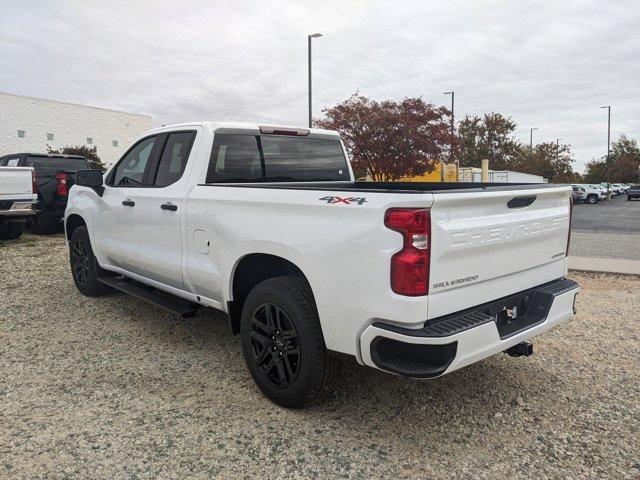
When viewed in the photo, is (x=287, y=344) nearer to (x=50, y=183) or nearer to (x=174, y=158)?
(x=174, y=158)

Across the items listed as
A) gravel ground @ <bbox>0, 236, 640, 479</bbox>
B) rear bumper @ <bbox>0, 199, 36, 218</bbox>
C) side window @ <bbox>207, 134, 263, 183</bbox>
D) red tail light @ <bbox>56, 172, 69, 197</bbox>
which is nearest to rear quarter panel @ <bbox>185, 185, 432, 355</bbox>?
side window @ <bbox>207, 134, 263, 183</bbox>

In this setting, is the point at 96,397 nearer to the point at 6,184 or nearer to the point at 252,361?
the point at 252,361

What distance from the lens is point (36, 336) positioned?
4.86 meters

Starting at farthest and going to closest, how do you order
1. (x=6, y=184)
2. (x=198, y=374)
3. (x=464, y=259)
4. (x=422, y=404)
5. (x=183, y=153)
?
1. (x=6, y=184)
2. (x=183, y=153)
3. (x=198, y=374)
4. (x=422, y=404)
5. (x=464, y=259)

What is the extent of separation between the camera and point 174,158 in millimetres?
4391

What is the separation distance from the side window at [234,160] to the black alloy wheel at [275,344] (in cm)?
129

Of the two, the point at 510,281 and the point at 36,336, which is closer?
the point at 510,281

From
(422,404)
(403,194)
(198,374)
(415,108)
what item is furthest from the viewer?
(415,108)

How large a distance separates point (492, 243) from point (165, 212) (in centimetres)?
263

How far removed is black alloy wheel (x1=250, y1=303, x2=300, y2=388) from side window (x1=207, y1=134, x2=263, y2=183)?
1291 mm

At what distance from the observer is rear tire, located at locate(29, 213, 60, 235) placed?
1238 centimetres

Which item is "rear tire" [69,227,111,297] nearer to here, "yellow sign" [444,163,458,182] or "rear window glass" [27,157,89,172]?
"rear window glass" [27,157,89,172]

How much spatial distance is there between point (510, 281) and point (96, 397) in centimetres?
289

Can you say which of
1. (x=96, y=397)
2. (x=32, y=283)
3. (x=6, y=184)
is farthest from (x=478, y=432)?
(x=6, y=184)
